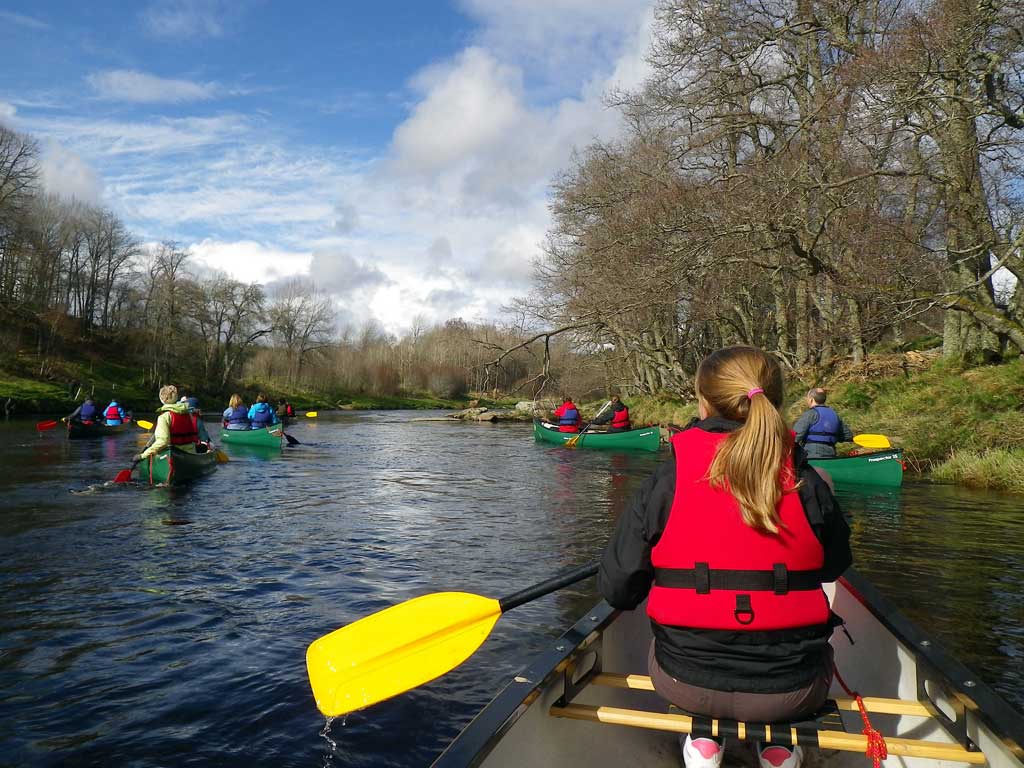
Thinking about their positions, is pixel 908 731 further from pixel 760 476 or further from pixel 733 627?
pixel 760 476

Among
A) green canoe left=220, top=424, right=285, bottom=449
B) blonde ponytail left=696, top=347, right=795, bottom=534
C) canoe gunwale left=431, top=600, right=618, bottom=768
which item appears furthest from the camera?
green canoe left=220, top=424, right=285, bottom=449

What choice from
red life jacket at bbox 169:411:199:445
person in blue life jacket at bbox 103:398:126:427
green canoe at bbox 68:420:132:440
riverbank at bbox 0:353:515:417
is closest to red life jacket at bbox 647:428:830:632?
red life jacket at bbox 169:411:199:445

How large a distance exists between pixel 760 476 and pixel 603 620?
1.36 metres

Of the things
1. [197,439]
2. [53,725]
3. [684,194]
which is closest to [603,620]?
[53,725]

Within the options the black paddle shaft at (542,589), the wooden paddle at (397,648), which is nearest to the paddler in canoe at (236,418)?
the black paddle shaft at (542,589)

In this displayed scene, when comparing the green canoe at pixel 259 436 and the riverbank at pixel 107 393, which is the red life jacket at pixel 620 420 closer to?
the green canoe at pixel 259 436

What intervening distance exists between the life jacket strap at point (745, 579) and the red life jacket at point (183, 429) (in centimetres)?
1093

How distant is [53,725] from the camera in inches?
156

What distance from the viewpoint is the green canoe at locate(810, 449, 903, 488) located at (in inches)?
464

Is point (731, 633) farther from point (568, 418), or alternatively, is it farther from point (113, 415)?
point (113, 415)

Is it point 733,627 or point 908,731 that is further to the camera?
point 908,731

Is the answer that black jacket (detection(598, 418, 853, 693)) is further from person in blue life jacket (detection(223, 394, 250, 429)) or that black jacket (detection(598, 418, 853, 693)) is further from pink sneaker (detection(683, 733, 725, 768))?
person in blue life jacket (detection(223, 394, 250, 429))

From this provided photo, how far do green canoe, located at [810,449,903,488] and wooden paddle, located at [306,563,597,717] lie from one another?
9.65 metres

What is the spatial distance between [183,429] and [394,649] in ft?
33.5
